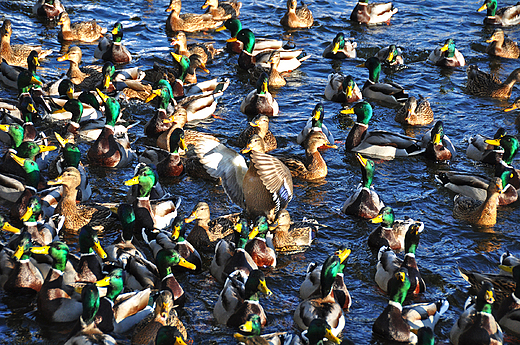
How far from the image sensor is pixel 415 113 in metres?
11.6

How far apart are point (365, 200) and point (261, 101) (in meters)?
3.72

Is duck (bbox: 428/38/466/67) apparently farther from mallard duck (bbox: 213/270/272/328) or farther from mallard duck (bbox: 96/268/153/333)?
mallard duck (bbox: 96/268/153/333)

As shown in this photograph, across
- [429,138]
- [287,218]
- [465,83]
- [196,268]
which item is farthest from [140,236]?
[465,83]

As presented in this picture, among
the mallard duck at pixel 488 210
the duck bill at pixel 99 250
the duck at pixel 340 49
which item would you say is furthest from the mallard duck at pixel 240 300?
the duck at pixel 340 49

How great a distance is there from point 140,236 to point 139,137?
3124mm

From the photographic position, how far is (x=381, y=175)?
10.0 metres

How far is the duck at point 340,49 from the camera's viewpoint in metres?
14.4

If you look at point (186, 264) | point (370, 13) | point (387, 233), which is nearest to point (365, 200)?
point (387, 233)

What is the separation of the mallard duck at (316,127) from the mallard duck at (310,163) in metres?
0.49

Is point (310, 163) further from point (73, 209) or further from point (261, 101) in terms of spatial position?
point (73, 209)

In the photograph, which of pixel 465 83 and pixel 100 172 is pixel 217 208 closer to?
pixel 100 172

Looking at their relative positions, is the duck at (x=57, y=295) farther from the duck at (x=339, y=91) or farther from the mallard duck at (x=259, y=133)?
the duck at (x=339, y=91)

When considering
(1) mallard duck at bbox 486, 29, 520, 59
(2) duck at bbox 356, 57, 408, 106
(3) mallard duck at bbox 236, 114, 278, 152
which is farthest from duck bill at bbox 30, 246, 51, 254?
(1) mallard duck at bbox 486, 29, 520, 59

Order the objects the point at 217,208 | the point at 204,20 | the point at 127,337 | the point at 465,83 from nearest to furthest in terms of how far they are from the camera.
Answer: the point at 127,337 < the point at 217,208 < the point at 465,83 < the point at 204,20
